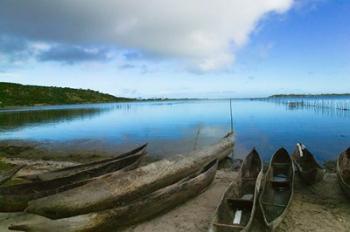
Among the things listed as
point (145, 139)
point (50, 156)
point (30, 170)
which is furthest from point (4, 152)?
point (145, 139)

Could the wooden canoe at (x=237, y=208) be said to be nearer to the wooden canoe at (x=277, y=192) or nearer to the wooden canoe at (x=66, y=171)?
the wooden canoe at (x=277, y=192)

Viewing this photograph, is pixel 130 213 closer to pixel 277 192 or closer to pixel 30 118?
pixel 277 192

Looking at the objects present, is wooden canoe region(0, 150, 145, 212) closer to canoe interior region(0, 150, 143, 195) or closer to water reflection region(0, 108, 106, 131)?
canoe interior region(0, 150, 143, 195)

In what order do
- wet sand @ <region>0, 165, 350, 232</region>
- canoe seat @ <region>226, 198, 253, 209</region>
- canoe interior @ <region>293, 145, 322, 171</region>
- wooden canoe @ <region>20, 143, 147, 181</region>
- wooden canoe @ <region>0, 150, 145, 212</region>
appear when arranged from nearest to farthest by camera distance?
wet sand @ <region>0, 165, 350, 232</region> < canoe seat @ <region>226, 198, 253, 209</region> < wooden canoe @ <region>0, 150, 145, 212</region> < wooden canoe @ <region>20, 143, 147, 181</region> < canoe interior @ <region>293, 145, 322, 171</region>

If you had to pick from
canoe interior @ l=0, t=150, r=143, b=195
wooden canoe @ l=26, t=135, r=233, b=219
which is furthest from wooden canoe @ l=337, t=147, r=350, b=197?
canoe interior @ l=0, t=150, r=143, b=195

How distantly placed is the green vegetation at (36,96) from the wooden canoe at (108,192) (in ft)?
296

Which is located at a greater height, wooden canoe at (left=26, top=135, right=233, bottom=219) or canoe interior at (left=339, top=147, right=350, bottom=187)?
wooden canoe at (left=26, top=135, right=233, bottom=219)

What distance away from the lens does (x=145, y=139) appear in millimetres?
24312

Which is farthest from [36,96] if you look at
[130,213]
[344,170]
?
[344,170]

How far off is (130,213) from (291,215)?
14.6 feet

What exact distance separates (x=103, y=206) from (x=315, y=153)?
1495 centimetres

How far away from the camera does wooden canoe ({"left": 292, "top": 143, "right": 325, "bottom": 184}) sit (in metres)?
10.0

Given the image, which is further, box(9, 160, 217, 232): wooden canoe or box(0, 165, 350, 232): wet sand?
box(0, 165, 350, 232): wet sand

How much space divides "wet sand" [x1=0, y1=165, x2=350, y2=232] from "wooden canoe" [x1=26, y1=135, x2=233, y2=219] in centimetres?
88
